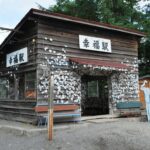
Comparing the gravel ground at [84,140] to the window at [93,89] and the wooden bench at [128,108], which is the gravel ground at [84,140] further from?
the window at [93,89]

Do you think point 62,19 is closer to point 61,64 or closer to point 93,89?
point 61,64

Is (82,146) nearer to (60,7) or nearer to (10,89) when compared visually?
(10,89)

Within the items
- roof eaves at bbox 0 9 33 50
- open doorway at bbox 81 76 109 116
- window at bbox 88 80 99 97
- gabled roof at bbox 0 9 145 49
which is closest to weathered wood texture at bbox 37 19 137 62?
gabled roof at bbox 0 9 145 49

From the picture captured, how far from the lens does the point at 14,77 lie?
13.0m

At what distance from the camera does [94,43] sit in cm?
1277

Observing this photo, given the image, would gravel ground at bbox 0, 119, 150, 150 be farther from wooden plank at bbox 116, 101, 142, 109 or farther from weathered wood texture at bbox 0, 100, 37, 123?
wooden plank at bbox 116, 101, 142, 109

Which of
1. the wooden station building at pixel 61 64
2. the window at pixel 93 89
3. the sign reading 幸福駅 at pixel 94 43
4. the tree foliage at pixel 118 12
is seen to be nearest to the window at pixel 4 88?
the wooden station building at pixel 61 64

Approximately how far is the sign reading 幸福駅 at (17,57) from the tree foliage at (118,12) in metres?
12.2

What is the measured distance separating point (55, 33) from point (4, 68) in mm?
3716

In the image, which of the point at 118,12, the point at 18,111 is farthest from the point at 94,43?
the point at 118,12

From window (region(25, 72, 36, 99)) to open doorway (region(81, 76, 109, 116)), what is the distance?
16.7ft

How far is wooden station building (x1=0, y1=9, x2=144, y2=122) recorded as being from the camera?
11.2 meters

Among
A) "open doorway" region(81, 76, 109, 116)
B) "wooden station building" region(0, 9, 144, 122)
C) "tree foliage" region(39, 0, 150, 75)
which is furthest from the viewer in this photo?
"tree foliage" region(39, 0, 150, 75)

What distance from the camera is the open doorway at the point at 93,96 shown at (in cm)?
1627
